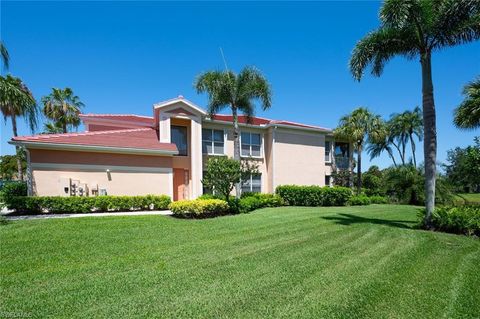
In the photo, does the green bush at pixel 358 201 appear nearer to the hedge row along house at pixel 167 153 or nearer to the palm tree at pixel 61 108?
the hedge row along house at pixel 167 153

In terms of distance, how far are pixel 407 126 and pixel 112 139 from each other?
34.4 meters

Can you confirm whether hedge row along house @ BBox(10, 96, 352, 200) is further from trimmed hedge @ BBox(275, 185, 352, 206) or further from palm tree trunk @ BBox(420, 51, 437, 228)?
palm tree trunk @ BBox(420, 51, 437, 228)

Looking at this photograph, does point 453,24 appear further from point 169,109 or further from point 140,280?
point 169,109

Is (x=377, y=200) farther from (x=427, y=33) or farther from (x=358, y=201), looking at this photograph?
(x=427, y=33)

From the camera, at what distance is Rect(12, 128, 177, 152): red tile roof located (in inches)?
567

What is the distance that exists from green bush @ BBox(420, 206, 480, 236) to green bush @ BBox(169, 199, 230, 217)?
947cm

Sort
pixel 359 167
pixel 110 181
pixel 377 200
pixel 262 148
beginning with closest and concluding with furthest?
pixel 110 181, pixel 262 148, pixel 377 200, pixel 359 167

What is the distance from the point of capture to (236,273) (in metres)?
5.63

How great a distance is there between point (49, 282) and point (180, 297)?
273 centimetres

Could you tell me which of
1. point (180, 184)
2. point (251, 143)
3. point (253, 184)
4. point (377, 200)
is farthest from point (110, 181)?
point (377, 200)

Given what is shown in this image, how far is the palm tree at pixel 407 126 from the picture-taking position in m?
33.7

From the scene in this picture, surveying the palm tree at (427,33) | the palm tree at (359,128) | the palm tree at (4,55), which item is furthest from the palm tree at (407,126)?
the palm tree at (4,55)

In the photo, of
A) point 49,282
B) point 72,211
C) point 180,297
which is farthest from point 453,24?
point 72,211

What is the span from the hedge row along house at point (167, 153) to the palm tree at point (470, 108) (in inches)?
440
